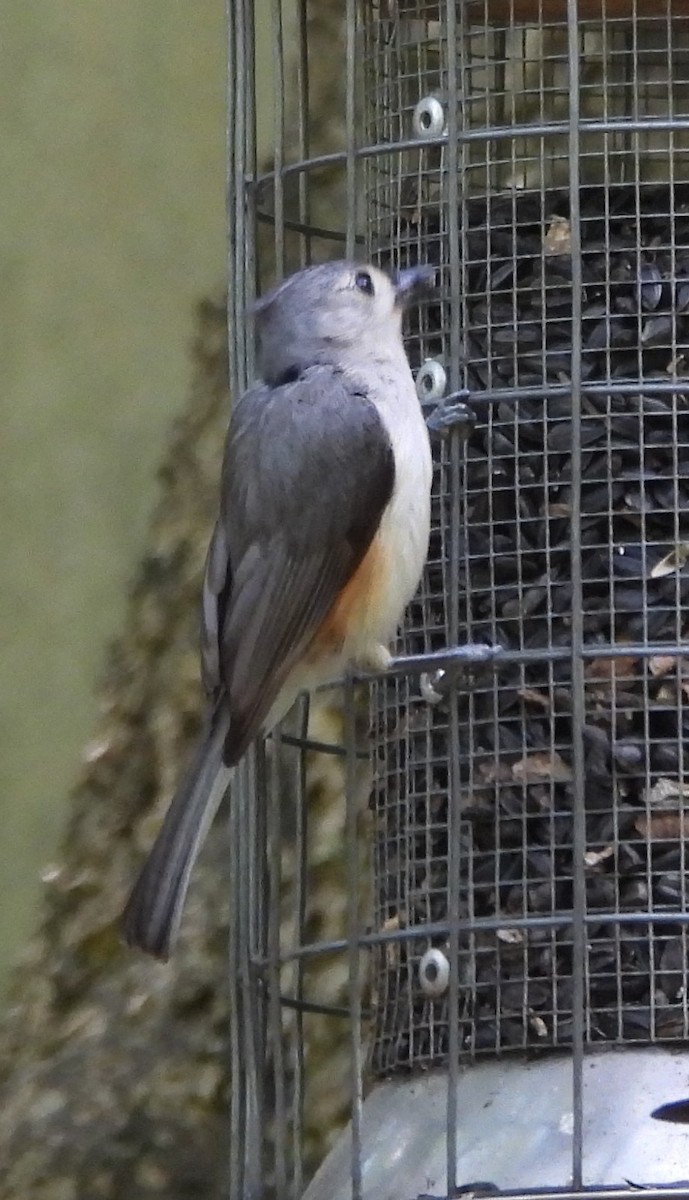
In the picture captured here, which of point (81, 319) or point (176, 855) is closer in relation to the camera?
point (176, 855)

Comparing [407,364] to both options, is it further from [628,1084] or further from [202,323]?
[202,323]

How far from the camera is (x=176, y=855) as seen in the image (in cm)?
504

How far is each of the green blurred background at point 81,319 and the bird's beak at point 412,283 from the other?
3.49m

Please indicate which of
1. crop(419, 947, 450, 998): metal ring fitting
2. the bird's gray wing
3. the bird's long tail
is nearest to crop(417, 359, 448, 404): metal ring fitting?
the bird's gray wing

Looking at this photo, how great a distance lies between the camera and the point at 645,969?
500 centimetres

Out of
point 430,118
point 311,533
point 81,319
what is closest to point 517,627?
point 311,533

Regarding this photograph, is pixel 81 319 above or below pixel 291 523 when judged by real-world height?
above

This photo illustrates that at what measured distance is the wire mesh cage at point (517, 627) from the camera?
194 inches

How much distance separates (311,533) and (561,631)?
1.78 ft

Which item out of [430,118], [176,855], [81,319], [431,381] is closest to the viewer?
[176,855]

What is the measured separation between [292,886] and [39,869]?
1.71 m

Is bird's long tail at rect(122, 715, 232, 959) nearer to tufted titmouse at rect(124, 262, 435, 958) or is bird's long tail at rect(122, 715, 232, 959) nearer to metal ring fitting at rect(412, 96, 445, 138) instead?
tufted titmouse at rect(124, 262, 435, 958)

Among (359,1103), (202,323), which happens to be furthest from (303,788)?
(202,323)

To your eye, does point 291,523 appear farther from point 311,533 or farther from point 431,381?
point 431,381
